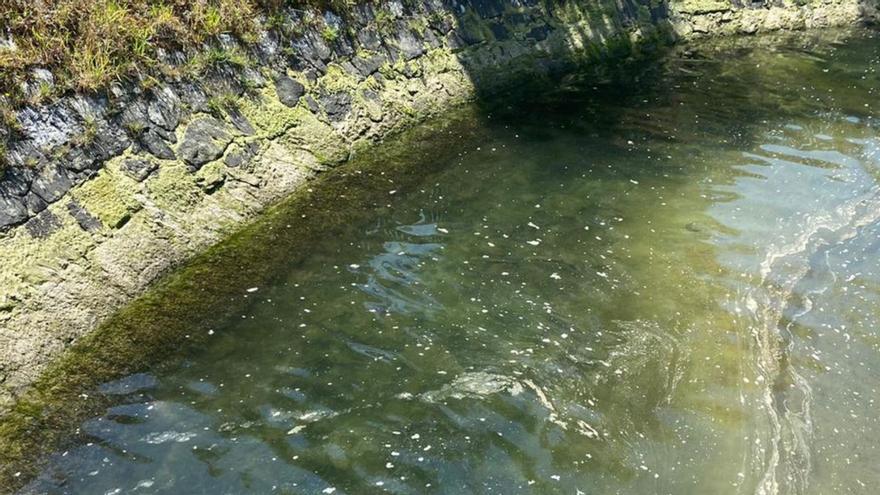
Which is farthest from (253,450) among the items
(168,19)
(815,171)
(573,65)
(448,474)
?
(573,65)

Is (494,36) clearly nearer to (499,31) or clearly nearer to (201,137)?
(499,31)

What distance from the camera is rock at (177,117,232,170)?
6.67 m

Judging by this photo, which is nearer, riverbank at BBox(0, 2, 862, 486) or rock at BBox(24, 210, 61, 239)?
riverbank at BBox(0, 2, 862, 486)

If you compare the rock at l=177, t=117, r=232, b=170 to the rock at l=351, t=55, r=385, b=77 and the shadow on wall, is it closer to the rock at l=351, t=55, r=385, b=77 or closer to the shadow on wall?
the shadow on wall

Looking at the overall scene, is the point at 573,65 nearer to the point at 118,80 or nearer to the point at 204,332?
the point at 118,80

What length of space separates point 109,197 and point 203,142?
1073 mm

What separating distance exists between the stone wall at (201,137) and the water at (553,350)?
2.96 feet

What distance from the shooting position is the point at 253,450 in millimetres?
4406

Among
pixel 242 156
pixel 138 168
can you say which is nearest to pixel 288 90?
pixel 242 156

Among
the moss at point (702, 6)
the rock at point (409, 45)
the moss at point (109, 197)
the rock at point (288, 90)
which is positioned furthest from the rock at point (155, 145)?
the moss at point (702, 6)

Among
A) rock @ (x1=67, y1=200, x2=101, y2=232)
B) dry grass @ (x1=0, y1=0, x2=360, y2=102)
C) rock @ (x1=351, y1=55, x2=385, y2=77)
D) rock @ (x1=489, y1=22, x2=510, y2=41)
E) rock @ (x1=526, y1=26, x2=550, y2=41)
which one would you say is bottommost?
rock @ (x1=526, y1=26, x2=550, y2=41)

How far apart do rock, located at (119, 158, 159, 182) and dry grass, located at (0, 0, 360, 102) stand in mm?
662

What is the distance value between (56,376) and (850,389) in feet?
17.2

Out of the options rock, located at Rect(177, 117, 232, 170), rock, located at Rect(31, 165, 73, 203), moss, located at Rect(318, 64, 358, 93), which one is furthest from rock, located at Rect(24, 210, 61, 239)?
moss, located at Rect(318, 64, 358, 93)
